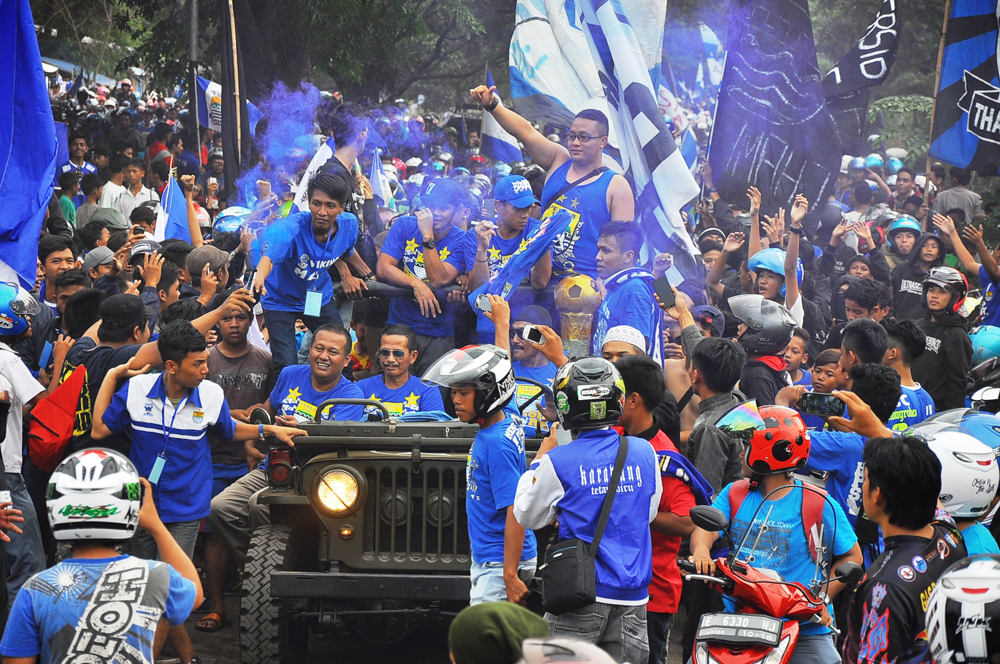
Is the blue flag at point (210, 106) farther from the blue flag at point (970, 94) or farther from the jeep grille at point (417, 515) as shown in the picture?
the jeep grille at point (417, 515)

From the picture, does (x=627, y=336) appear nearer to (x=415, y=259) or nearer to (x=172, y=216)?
(x=415, y=259)

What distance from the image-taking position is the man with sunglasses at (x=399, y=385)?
7605 millimetres

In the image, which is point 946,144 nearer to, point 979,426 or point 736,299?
point 736,299

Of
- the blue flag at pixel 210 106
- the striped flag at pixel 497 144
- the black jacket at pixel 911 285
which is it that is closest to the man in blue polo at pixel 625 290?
the black jacket at pixel 911 285

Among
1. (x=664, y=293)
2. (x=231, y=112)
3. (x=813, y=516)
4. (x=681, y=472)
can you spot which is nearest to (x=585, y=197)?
(x=664, y=293)

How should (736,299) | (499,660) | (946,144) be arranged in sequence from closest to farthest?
(499,660) → (736,299) → (946,144)

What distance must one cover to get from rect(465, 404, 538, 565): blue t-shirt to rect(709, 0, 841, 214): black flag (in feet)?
22.0

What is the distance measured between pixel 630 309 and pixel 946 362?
2614mm

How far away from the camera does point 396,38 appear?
22.6 meters

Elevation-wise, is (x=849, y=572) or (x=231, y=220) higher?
(x=231, y=220)

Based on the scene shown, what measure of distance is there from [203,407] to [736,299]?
13.5 feet

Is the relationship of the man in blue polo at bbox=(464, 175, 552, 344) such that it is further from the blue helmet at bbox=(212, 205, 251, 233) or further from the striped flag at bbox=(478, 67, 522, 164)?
the striped flag at bbox=(478, 67, 522, 164)

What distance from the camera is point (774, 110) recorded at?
1088cm

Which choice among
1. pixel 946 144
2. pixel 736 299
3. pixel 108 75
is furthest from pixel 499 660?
pixel 108 75
